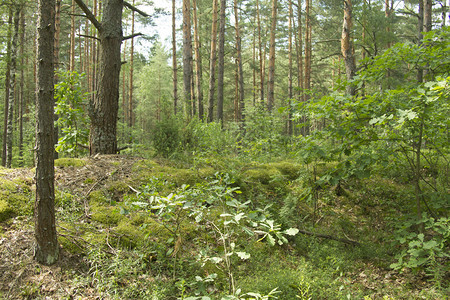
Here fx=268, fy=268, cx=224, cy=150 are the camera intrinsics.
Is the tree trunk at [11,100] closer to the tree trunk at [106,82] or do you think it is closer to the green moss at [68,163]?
the tree trunk at [106,82]

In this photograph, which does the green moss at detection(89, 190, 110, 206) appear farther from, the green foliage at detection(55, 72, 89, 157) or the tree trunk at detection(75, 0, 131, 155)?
the tree trunk at detection(75, 0, 131, 155)

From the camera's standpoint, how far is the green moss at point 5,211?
3.02 metres

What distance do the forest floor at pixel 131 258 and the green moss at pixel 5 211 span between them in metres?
0.03

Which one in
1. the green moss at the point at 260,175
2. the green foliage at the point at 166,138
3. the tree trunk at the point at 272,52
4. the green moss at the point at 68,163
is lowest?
the green moss at the point at 260,175

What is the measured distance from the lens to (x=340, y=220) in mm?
4773

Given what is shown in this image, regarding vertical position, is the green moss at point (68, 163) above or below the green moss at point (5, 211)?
above

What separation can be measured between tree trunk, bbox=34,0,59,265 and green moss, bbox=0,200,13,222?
0.88 m

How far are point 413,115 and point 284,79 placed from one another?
26661mm

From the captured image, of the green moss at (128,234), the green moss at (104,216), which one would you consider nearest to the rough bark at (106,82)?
the green moss at (104,216)

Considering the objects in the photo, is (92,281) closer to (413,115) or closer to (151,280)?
(151,280)

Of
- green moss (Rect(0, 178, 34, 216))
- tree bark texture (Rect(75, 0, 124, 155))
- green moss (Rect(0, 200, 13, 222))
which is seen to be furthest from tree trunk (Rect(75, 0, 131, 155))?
green moss (Rect(0, 200, 13, 222))

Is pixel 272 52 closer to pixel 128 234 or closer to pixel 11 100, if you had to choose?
pixel 11 100

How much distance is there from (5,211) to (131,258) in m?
1.62

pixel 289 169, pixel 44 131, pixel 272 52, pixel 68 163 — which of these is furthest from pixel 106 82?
pixel 272 52
